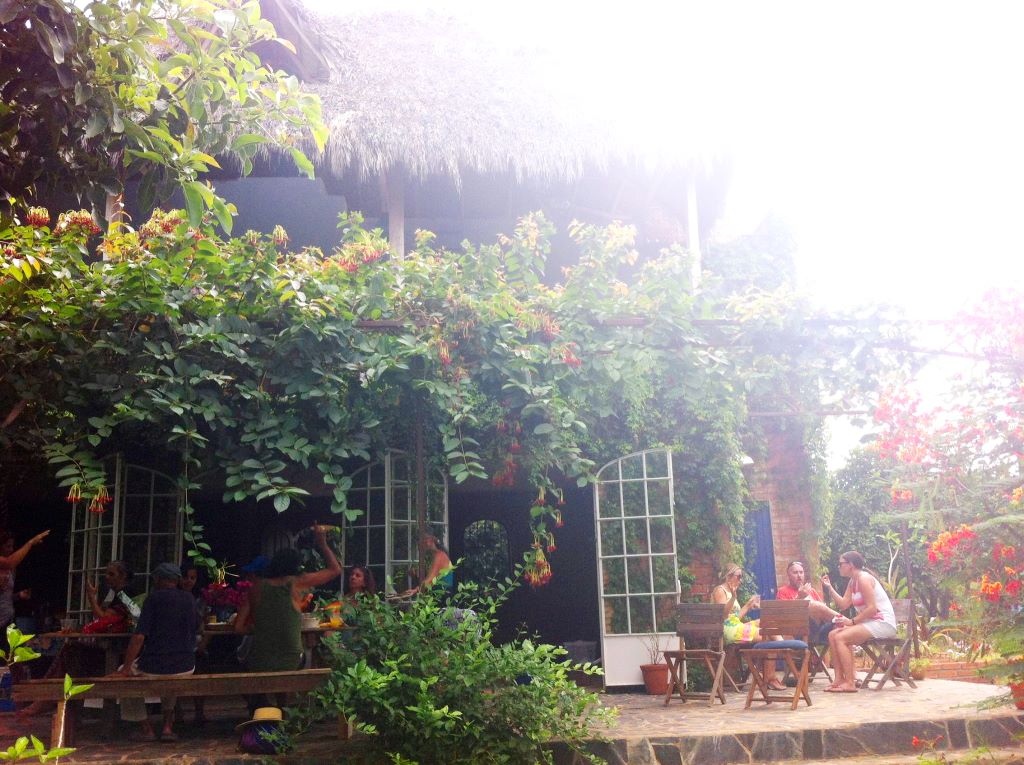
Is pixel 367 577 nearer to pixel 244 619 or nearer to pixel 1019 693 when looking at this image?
pixel 244 619

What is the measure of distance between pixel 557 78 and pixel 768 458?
16.6ft

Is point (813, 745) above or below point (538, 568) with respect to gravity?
below

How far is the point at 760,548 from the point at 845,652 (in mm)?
4200

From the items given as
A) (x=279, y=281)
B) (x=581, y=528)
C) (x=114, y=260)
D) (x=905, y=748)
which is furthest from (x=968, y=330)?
(x=581, y=528)

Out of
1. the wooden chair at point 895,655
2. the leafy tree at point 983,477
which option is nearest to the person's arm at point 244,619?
the leafy tree at point 983,477

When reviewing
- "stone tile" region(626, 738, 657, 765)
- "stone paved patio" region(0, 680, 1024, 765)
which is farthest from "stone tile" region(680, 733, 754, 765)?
"stone tile" region(626, 738, 657, 765)

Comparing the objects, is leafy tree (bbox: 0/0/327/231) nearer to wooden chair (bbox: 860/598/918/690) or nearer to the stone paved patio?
the stone paved patio

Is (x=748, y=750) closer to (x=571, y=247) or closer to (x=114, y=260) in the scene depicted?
(x=114, y=260)

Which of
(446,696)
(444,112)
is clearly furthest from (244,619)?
(444,112)

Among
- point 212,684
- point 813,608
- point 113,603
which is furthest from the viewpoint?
point 813,608

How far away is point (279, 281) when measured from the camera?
5430 mm

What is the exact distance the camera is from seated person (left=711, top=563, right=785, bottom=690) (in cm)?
778

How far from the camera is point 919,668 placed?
927 cm

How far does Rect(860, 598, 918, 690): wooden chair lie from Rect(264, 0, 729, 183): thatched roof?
15.7ft
